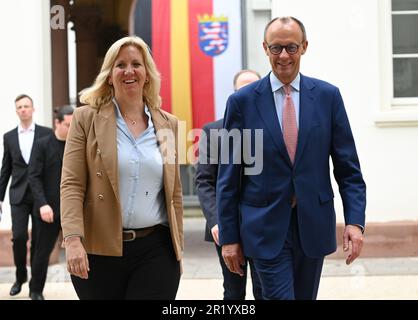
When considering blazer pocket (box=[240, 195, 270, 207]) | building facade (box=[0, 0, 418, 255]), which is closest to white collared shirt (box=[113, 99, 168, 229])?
Answer: blazer pocket (box=[240, 195, 270, 207])

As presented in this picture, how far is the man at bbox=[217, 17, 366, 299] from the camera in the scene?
4395mm

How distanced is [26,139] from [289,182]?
204 inches

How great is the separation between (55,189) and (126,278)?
13.5 feet

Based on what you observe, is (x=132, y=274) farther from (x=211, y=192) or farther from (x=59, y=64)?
(x=59, y=64)

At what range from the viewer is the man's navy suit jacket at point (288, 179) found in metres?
4.39

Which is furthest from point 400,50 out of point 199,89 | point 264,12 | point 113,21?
point 113,21

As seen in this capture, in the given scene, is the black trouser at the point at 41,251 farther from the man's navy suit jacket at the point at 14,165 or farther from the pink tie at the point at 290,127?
the pink tie at the point at 290,127

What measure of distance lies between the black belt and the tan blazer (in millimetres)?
57

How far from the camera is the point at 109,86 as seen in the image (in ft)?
15.1

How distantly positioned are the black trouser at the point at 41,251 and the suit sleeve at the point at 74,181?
13.1 feet

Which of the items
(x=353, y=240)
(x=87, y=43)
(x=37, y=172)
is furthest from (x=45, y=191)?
(x=87, y=43)

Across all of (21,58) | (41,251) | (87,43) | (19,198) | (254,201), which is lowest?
(41,251)

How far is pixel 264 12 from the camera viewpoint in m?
11.5

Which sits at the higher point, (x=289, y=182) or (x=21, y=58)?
(x=21, y=58)
